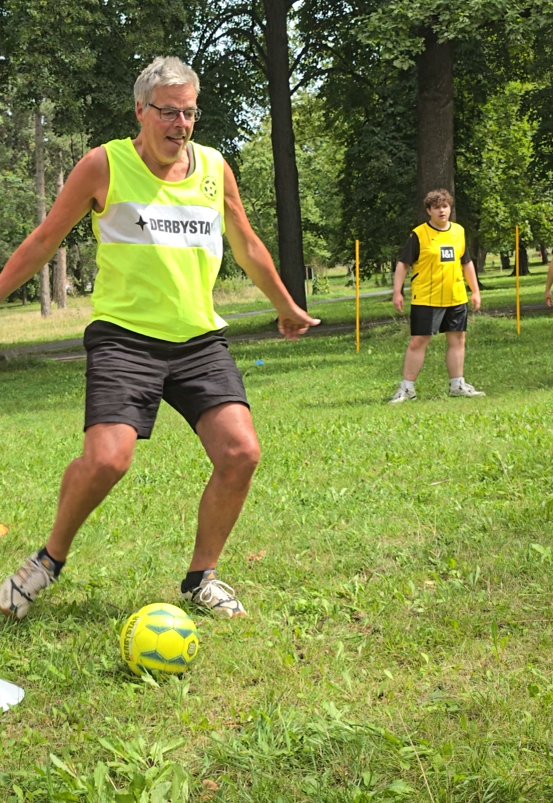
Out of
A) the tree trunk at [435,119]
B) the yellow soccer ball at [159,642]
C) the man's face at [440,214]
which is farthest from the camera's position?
the tree trunk at [435,119]

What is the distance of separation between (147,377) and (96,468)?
462 mm

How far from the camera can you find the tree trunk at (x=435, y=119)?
2028 cm

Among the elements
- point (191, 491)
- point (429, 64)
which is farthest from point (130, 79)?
point (191, 491)

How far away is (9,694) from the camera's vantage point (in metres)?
3.71

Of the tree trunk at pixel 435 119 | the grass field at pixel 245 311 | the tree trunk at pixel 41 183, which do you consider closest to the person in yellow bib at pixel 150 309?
the tree trunk at pixel 435 119

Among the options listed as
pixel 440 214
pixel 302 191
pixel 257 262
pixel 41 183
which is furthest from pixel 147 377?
pixel 302 191

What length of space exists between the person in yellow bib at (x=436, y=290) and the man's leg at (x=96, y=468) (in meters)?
7.35

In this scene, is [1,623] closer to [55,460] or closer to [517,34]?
[55,460]

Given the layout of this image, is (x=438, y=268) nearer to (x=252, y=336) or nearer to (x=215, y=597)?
(x=215, y=597)

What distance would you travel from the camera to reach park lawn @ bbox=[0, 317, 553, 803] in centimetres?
305

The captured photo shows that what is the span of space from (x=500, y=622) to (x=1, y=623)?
225 cm

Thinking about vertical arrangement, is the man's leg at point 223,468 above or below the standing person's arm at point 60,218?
below

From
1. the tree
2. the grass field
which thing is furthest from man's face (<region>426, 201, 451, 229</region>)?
the tree

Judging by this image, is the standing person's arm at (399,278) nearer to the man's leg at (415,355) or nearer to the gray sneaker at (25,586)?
the man's leg at (415,355)
